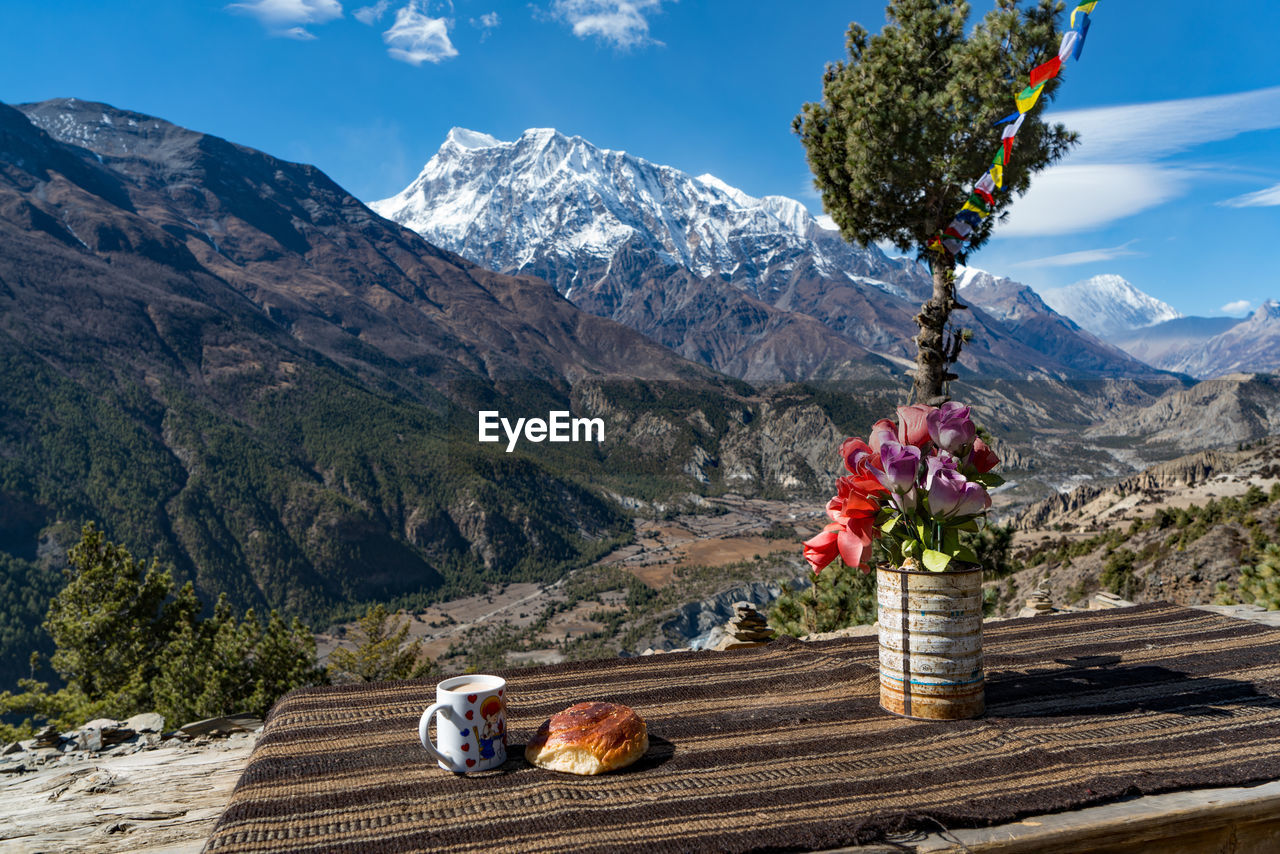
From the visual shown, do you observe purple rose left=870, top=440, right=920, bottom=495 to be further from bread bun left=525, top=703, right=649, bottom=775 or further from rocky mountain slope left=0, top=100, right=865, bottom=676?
rocky mountain slope left=0, top=100, right=865, bottom=676

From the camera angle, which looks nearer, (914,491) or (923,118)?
(914,491)

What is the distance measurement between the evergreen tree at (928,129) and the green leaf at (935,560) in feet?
15.1

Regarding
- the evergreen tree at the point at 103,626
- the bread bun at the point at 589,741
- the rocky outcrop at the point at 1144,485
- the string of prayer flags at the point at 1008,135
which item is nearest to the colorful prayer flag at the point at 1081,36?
the string of prayer flags at the point at 1008,135

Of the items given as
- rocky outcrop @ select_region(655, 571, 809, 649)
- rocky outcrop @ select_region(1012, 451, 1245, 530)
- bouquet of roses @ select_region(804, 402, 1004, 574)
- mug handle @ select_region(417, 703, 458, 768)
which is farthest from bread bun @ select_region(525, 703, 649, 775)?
rocky outcrop @ select_region(655, 571, 809, 649)

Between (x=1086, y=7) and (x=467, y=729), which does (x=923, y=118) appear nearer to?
(x=1086, y=7)

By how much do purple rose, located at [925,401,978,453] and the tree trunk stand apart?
443 centimetres

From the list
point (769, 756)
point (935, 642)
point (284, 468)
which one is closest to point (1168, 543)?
point (935, 642)

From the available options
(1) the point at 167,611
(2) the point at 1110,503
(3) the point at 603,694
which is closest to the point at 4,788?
(3) the point at 603,694

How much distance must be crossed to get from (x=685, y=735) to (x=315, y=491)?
16723 centimetres

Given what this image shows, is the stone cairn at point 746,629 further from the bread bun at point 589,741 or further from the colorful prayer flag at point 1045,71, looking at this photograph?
the colorful prayer flag at point 1045,71
